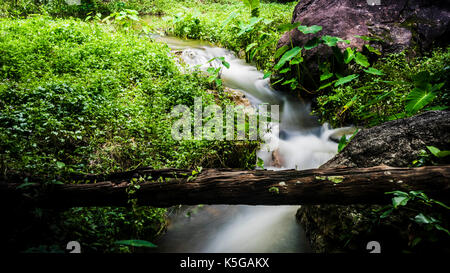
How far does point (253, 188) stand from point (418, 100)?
2.55 meters

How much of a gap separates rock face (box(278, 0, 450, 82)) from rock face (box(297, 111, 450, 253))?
312cm

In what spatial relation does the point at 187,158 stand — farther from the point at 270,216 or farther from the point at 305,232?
the point at 305,232

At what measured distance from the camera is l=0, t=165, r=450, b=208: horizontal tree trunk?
217 centimetres

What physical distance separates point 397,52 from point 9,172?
7155 millimetres

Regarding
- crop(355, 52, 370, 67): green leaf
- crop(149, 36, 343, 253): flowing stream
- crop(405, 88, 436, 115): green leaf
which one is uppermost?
crop(355, 52, 370, 67): green leaf

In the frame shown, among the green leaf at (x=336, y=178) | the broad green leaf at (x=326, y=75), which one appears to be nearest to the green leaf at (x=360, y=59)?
the broad green leaf at (x=326, y=75)

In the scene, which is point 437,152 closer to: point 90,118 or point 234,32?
point 90,118

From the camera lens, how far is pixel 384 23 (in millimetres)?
6203

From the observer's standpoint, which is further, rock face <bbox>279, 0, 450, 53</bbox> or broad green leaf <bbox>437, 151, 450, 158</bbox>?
rock face <bbox>279, 0, 450, 53</bbox>

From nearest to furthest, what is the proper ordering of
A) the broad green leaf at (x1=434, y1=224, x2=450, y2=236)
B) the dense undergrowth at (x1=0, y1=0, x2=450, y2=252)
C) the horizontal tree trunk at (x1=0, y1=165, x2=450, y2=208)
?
1. the broad green leaf at (x1=434, y1=224, x2=450, y2=236)
2. the horizontal tree trunk at (x1=0, y1=165, x2=450, y2=208)
3. the dense undergrowth at (x1=0, y1=0, x2=450, y2=252)

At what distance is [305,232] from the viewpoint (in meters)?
3.40

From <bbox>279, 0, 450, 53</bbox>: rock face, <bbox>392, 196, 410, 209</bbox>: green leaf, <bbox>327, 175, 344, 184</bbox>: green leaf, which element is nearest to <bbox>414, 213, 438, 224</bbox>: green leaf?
<bbox>392, 196, 410, 209</bbox>: green leaf

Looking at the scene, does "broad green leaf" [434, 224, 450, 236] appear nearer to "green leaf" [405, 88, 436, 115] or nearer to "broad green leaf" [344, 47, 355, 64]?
"green leaf" [405, 88, 436, 115]
